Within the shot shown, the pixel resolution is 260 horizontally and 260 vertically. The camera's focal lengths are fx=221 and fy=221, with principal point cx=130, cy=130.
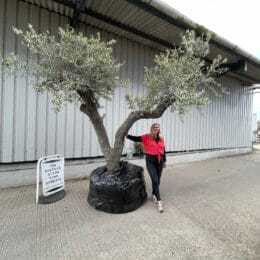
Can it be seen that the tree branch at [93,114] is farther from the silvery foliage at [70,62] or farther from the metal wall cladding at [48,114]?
the metal wall cladding at [48,114]

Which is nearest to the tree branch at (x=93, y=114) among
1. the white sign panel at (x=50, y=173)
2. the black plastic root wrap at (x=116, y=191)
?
the black plastic root wrap at (x=116, y=191)

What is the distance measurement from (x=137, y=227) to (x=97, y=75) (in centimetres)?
206

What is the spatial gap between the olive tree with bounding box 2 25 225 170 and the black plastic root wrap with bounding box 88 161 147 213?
9.1 inches

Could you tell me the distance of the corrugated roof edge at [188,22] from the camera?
A: 170 inches

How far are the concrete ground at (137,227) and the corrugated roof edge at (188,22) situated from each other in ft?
11.9

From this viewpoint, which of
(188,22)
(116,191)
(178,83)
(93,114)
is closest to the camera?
(178,83)

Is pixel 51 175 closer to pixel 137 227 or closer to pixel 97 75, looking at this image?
pixel 137 227

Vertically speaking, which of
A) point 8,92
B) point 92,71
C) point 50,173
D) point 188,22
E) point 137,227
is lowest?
point 137,227

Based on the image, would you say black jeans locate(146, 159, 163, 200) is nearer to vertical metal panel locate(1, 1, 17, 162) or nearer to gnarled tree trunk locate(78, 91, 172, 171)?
gnarled tree trunk locate(78, 91, 172, 171)

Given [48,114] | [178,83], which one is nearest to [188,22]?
[178,83]

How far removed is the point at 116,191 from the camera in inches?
126

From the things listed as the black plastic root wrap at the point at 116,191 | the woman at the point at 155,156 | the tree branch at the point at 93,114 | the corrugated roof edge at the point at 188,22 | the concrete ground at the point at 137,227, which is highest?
the corrugated roof edge at the point at 188,22

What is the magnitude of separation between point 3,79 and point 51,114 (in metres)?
1.08

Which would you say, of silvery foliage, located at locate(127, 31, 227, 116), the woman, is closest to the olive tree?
silvery foliage, located at locate(127, 31, 227, 116)
